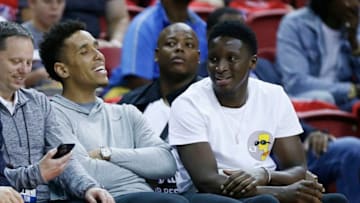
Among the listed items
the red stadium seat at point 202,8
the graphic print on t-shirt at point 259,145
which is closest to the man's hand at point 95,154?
the graphic print on t-shirt at point 259,145

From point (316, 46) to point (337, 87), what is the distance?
1.11 feet

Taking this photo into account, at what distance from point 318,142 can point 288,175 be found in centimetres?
128

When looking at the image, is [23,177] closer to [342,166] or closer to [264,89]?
[264,89]

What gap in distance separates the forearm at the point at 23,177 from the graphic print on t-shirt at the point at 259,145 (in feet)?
3.30

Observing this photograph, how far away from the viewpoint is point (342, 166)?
5.79m

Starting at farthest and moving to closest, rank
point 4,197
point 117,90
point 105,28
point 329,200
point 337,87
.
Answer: point 105,28 < point 337,87 < point 117,90 < point 329,200 < point 4,197

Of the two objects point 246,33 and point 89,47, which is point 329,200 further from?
point 89,47

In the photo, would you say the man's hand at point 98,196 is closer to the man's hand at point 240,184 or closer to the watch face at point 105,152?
the watch face at point 105,152

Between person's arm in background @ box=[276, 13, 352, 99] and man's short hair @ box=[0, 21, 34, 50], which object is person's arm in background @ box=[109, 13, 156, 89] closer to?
person's arm in background @ box=[276, 13, 352, 99]

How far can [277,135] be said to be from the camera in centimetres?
474

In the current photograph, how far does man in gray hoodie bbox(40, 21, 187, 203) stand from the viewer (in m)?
4.47

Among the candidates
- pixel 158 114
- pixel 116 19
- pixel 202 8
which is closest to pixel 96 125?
pixel 158 114

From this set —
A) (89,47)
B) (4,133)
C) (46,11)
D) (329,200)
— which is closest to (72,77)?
(89,47)

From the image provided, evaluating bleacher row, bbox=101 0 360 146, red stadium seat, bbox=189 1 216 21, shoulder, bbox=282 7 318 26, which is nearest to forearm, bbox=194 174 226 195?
bleacher row, bbox=101 0 360 146
